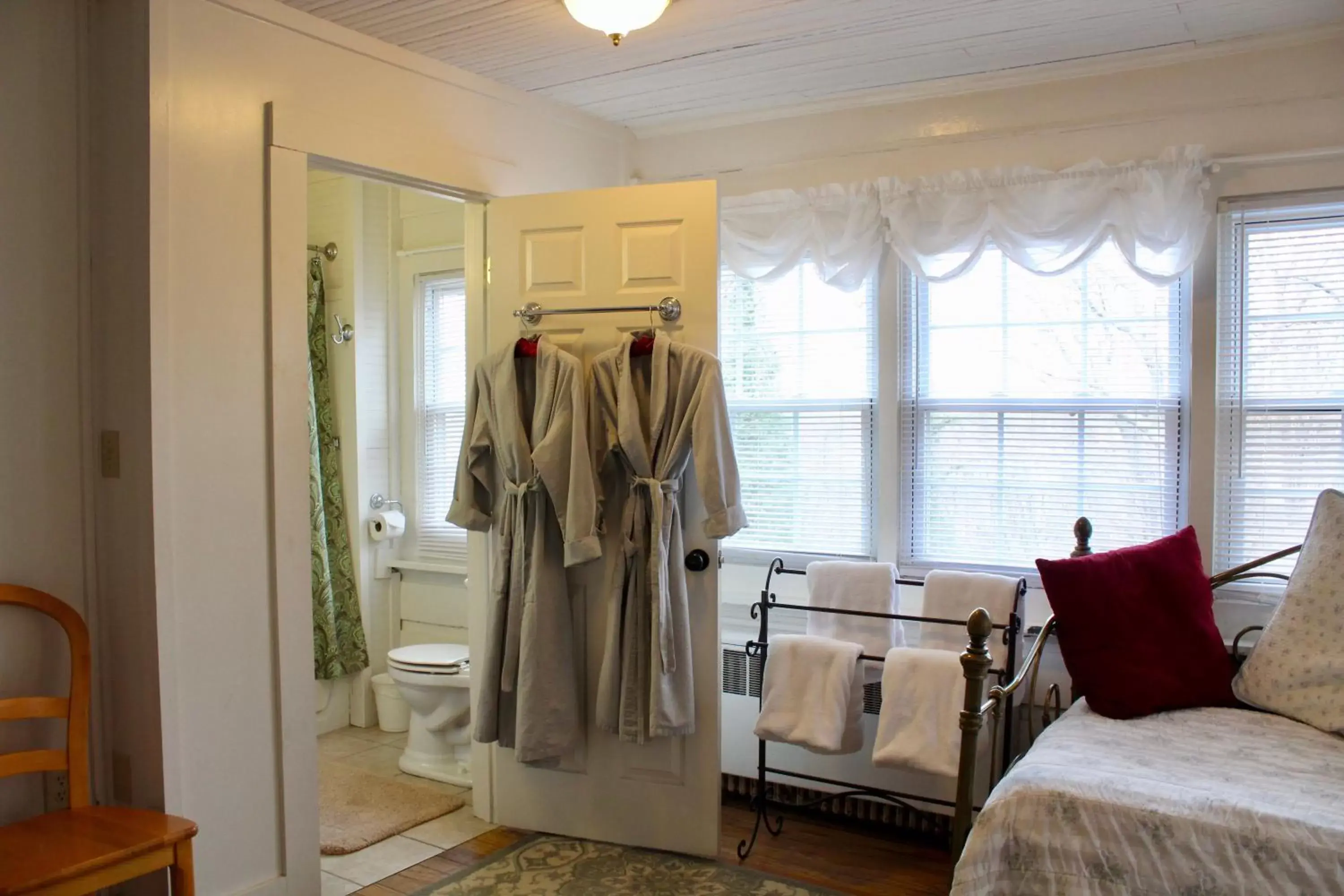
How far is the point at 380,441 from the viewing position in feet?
14.5

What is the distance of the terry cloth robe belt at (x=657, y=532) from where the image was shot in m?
2.91

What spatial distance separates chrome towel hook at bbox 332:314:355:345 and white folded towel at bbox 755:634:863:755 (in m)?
2.36

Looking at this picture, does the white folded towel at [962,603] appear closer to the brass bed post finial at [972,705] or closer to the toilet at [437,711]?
the brass bed post finial at [972,705]

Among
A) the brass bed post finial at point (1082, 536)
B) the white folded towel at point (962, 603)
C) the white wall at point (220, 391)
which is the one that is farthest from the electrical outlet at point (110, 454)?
the brass bed post finial at point (1082, 536)

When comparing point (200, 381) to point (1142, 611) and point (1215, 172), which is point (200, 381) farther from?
point (1215, 172)

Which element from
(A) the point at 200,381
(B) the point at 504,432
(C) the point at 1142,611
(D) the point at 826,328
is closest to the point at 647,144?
(D) the point at 826,328

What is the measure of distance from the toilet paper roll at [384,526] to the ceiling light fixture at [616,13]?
2.49 metres

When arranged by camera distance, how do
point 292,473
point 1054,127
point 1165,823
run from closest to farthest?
point 1165,823 < point 292,473 < point 1054,127

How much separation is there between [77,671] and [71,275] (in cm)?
100

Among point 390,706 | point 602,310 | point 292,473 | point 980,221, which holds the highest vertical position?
point 980,221

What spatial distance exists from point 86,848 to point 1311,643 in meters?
2.89

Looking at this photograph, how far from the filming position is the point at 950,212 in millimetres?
3268

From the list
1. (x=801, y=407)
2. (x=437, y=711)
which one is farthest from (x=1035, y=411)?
(x=437, y=711)

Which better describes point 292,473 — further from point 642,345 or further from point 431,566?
point 431,566
